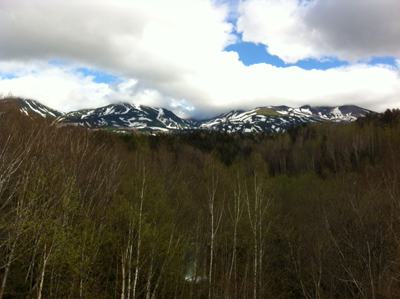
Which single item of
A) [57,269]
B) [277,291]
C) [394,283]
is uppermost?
[57,269]

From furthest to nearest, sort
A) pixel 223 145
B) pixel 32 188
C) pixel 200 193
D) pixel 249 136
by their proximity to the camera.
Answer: pixel 249 136
pixel 223 145
pixel 200 193
pixel 32 188

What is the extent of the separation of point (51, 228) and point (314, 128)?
98.9 m

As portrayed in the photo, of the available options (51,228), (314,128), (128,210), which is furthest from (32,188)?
(314,128)

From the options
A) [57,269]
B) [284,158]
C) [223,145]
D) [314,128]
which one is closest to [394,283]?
[57,269]

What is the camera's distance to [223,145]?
94188 millimetres

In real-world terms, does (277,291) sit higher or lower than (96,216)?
lower

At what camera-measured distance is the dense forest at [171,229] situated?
38.3ft

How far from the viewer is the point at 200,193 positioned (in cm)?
3594

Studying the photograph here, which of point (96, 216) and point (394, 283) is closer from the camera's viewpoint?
point (394, 283)

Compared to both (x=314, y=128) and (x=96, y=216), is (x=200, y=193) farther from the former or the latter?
(x=314, y=128)

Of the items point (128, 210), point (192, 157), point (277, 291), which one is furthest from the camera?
point (192, 157)

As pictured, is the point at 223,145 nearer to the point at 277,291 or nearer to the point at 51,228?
the point at 277,291

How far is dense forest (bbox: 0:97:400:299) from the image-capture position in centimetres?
1167

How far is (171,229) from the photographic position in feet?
66.1
